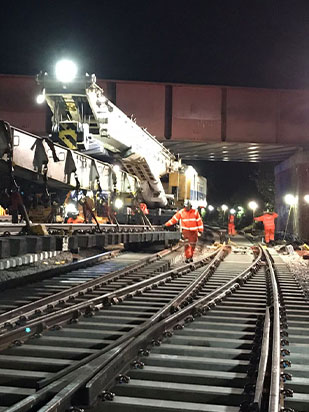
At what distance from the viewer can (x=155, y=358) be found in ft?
14.4

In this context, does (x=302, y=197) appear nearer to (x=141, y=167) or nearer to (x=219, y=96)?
(x=219, y=96)

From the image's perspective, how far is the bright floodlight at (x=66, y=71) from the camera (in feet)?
31.8

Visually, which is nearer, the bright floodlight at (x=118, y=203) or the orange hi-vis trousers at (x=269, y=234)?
the bright floodlight at (x=118, y=203)

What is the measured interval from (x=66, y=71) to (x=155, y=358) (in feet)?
23.3

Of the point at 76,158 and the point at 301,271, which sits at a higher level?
the point at 76,158

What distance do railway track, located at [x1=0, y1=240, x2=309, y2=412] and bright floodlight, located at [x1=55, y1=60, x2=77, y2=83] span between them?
16.1ft

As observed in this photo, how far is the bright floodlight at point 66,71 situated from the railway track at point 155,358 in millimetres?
4895

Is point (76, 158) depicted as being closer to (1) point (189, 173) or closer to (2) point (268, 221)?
(1) point (189, 173)

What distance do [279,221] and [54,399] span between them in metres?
30.8

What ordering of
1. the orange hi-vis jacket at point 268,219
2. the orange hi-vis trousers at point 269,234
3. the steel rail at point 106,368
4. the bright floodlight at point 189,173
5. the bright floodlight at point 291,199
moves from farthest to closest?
the bright floodlight at point 291,199 → the orange hi-vis trousers at point 269,234 → the orange hi-vis jacket at point 268,219 → the bright floodlight at point 189,173 → the steel rail at point 106,368

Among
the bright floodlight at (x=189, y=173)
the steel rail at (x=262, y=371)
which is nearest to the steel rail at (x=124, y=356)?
the steel rail at (x=262, y=371)

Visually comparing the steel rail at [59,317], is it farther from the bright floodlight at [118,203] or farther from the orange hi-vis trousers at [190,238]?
the bright floodlight at [118,203]

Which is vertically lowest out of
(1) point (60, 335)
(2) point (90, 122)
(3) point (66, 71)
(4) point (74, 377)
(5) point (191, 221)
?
(1) point (60, 335)

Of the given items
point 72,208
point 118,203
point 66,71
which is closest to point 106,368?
point 66,71
